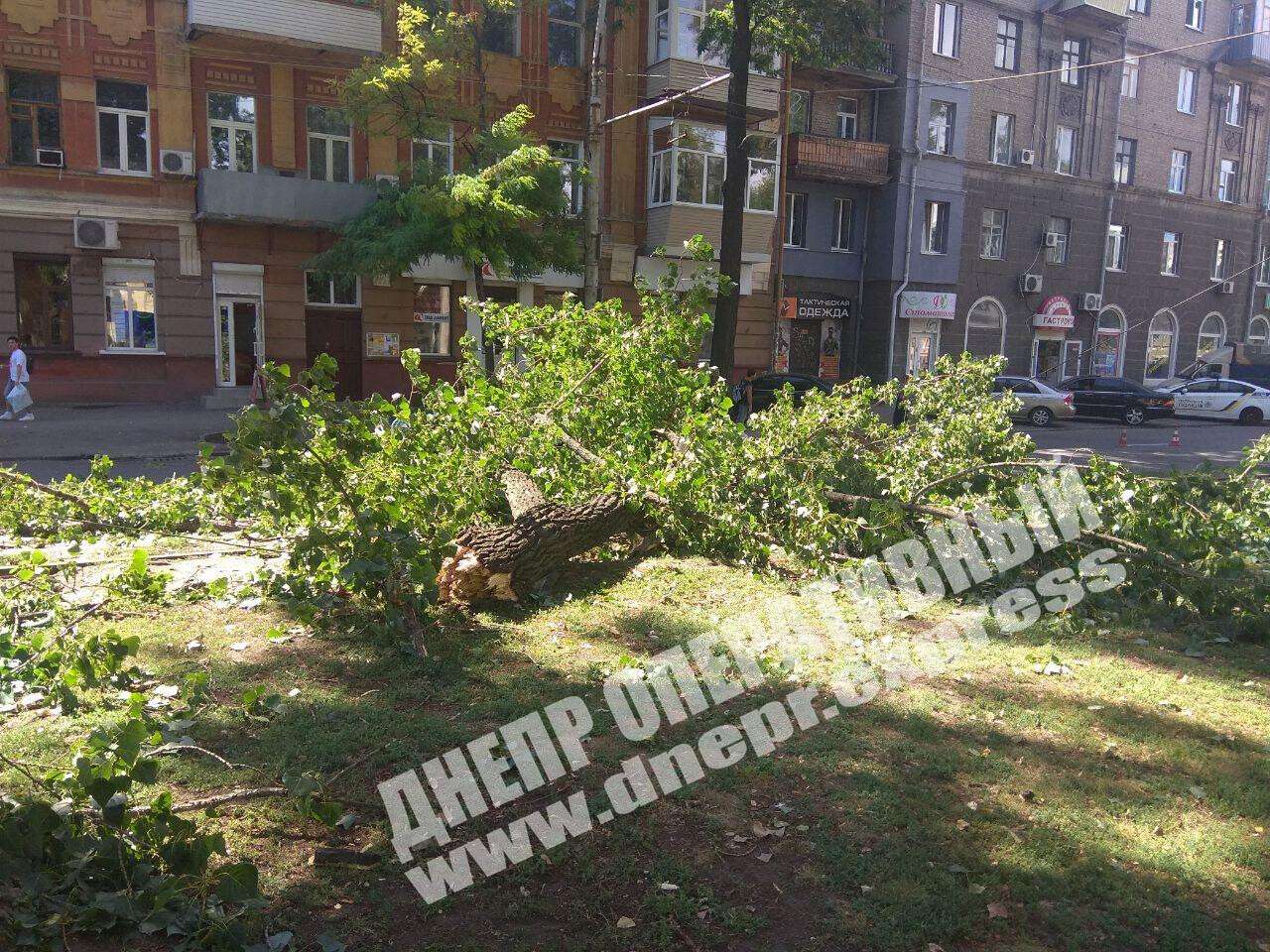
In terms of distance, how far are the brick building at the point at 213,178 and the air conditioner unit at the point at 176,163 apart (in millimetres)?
40

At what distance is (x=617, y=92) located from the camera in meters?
24.2

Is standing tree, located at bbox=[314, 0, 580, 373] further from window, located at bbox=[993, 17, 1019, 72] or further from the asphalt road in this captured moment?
window, located at bbox=[993, 17, 1019, 72]

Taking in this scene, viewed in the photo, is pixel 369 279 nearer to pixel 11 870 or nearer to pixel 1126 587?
pixel 1126 587

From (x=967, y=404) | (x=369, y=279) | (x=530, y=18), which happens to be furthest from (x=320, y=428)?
(x=530, y=18)

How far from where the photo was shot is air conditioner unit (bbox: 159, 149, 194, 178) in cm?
2016

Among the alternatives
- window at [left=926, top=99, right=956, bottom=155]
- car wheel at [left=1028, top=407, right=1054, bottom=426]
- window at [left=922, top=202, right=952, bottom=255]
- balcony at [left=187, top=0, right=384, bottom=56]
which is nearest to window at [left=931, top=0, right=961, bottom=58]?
window at [left=926, top=99, right=956, bottom=155]

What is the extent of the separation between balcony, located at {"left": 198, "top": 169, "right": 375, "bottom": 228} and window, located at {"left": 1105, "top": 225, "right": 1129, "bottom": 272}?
87.9 ft

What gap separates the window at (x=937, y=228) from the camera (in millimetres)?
30469

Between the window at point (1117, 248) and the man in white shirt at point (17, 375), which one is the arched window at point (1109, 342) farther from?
the man in white shirt at point (17, 375)

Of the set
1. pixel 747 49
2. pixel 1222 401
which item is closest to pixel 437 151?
pixel 747 49

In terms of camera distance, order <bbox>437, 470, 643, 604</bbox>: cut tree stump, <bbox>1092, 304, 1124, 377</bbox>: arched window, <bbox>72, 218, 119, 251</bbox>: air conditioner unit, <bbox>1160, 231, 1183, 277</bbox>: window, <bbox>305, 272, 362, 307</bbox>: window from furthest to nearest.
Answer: <bbox>1160, 231, 1183, 277</bbox>: window → <bbox>1092, 304, 1124, 377</bbox>: arched window → <bbox>305, 272, 362, 307</bbox>: window → <bbox>72, 218, 119, 251</bbox>: air conditioner unit → <bbox>437, 470, 643, 604</bbox>: cut tree stump

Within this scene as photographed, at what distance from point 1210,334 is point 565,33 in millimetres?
29398

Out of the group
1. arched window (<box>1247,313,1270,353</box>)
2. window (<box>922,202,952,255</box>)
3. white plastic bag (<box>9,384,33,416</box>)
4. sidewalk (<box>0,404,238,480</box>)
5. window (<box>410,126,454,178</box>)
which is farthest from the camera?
arched window (<box>1247,313,1270,353</box>)

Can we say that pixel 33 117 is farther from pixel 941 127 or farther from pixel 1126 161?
pixel 1126 161
